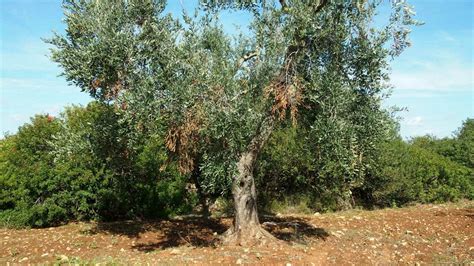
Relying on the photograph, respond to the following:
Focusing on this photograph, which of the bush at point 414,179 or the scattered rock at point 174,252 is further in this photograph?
the bush at point 414,179

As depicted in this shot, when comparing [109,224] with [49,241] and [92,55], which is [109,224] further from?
[92,55]

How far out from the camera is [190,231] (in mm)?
11383

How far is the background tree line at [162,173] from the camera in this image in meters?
8.75

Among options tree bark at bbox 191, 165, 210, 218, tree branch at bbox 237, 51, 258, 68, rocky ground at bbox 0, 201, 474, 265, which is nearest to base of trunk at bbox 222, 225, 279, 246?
rocky ground at bbox 0, 201, 474, 265

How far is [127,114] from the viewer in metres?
7.77

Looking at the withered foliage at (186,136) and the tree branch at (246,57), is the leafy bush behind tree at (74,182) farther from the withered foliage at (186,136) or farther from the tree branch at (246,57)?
the tree branch at (246,57)

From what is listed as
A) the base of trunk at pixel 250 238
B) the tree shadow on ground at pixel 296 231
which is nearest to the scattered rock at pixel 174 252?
the base of trunk at pixel 250 238

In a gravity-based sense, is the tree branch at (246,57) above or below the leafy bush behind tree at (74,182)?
above

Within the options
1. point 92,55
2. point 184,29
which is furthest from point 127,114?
point 184,29

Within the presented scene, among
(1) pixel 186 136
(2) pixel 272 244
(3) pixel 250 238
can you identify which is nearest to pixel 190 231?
(3) pixel 250 238

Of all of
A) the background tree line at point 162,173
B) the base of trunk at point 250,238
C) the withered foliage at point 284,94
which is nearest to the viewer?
the withered foliage at point 284,94

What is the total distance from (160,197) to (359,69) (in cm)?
741

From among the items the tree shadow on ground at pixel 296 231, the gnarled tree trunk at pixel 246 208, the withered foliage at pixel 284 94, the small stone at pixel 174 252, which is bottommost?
the small stone at pixel 174 252

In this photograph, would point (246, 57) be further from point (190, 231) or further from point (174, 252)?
point (190, 231)
